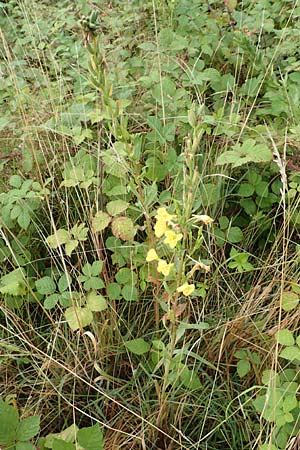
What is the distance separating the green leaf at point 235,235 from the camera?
1739mm

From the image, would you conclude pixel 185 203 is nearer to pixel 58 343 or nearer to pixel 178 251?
pixel 178 251

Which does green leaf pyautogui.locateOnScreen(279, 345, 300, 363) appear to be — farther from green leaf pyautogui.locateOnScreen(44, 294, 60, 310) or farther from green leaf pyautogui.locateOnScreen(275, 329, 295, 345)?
green leaf pyautogui.locateOnScreen(44, 294, 60, 310)

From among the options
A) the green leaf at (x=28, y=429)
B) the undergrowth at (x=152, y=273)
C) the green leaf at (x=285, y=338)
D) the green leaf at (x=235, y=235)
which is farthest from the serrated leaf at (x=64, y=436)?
the green leaf at (x=235, y=235)

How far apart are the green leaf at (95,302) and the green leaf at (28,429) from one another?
0.36 m

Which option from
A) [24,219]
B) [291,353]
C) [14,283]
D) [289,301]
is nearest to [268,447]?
[291,353]

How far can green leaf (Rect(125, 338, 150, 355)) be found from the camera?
1.52 metres

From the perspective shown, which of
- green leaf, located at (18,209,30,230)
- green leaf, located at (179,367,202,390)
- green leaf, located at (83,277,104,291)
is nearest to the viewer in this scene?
green leaf, located at (179,367,202,390)

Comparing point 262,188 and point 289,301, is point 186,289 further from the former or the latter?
point 262,188

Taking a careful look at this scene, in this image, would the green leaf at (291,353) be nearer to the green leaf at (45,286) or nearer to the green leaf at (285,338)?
the green leaf at (285,338)

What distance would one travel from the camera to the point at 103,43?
7.94 ft

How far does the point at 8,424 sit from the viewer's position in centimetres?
124

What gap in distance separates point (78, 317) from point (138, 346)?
0.19 meters

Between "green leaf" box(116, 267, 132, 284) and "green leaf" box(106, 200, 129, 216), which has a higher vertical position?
"green leaf" box(106, 200, 129, 216)

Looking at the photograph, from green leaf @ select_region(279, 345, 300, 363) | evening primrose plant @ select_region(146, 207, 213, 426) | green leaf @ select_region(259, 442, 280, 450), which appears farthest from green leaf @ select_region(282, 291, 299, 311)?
green leaf @ select_region(259, 442, 280, 450)
